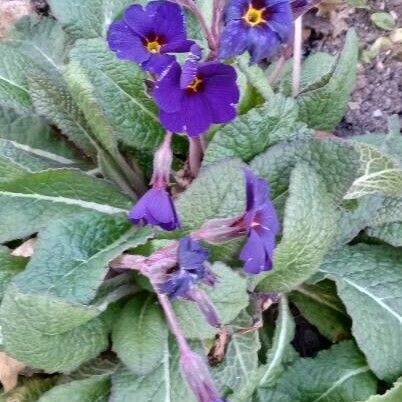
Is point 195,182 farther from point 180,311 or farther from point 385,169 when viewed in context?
point 385,169

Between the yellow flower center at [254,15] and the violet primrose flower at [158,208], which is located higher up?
the yellow flower center at [254,15]

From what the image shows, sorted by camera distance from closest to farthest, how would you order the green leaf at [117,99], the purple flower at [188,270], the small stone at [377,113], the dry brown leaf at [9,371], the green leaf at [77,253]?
the purple flower at [188,270], the green leaf at [77,253], the green leaf at [117,99], the dry brown leaf at [9,371], the small stone at [377,113]

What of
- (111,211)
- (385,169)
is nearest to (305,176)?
(385,169)

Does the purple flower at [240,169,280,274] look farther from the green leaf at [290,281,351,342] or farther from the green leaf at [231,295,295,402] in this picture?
the green leaf at [290,281,351,342]

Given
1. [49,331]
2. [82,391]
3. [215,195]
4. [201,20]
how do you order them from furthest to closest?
[82,391]
[215,195]
[49,331]
[201,20]

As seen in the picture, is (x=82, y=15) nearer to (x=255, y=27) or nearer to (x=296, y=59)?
(x=296, y=59)

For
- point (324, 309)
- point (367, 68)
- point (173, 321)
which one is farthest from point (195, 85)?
point (367, 68)

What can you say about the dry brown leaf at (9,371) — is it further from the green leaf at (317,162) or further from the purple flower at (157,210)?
the green leaf at (317,162)

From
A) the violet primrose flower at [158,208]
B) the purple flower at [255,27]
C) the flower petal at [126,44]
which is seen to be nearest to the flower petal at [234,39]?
the purple flower at [255,27]
